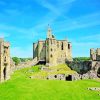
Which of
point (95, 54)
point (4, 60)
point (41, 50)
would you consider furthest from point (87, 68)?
point (4, 60)

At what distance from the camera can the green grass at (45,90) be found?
219ft

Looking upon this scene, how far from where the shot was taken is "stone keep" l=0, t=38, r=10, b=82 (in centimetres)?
8194

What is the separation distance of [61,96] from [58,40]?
62.2 metres

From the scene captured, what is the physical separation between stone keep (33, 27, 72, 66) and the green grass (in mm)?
38667

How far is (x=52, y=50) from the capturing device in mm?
119812

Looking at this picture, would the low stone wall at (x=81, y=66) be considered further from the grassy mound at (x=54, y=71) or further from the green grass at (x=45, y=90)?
the green grass at (x=45, y=90)

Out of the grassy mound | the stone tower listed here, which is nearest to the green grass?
the grassy mound

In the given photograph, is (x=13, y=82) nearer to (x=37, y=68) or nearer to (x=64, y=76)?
(x=64, y=76)

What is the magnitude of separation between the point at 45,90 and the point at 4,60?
19149 mm

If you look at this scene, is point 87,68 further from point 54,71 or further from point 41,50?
point 41,50

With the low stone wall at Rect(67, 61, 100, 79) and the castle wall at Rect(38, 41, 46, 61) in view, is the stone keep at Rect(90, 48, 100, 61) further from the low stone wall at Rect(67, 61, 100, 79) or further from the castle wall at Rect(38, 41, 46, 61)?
the castle wall at Rect(38, 41, 46, 61)

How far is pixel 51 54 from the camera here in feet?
392

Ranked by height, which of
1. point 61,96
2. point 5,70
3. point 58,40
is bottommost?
point 61,96

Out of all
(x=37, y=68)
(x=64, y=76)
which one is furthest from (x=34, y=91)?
(x=37, y=68)
